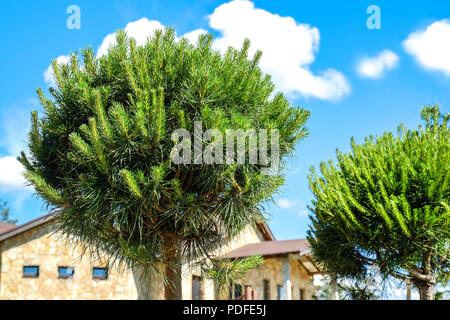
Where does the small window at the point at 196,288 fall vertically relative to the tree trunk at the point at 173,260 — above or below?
below

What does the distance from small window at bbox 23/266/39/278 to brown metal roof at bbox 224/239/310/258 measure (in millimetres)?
9213

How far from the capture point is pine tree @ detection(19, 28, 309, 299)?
9477mm

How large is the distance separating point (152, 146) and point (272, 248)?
557 inches

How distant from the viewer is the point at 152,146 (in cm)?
962

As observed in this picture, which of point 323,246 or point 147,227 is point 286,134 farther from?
point 323,246

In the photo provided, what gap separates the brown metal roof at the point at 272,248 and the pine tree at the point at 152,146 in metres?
9.73

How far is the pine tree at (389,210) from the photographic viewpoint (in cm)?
1346

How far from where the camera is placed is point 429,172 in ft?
45.6

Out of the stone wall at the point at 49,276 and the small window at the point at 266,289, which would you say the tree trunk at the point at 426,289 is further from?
the small window at the point at 266,289

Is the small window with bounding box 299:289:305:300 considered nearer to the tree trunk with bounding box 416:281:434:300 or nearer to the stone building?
the stone building

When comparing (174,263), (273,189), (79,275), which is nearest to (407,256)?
(273,189)

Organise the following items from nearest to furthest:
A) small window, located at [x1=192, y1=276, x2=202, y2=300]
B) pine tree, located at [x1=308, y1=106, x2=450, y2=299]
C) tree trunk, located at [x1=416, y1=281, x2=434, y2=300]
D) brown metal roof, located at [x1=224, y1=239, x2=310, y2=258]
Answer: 1. pine tree, located at [x1=308, y1=106, x2=450, y2=299]
2. tree trunk, located at [x1=416, y1=281, x2=434, y2=300]
3. brown metal roof, located at [x1=224, y1=239, x2=310, y2=258]
4. small window, located at [x1=192, y1=276, x2=202, y2=300]

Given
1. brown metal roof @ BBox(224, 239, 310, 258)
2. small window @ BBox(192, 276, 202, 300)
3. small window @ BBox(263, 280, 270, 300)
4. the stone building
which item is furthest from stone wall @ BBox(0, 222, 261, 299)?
small window @ BBox(263, 280, 270, 300)

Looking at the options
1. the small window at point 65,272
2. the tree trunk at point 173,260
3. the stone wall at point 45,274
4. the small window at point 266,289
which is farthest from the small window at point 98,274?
the tree trunk at point 173,260
